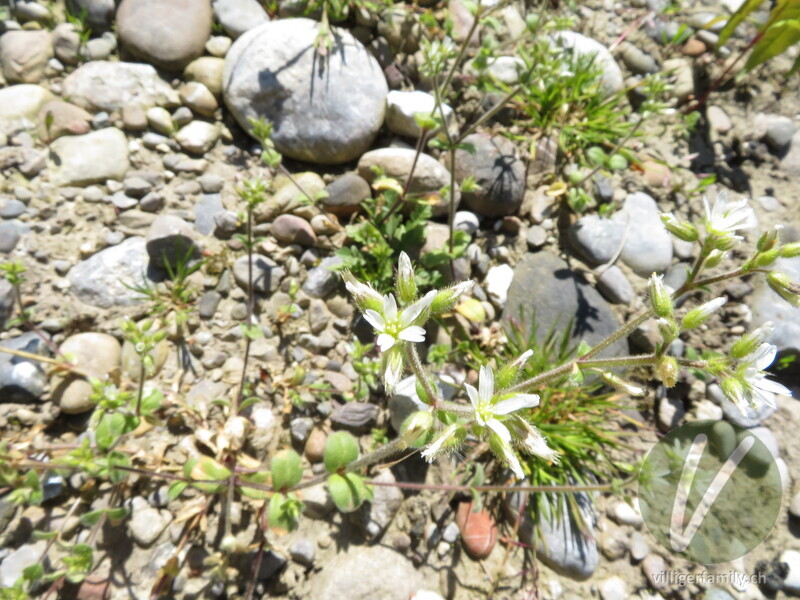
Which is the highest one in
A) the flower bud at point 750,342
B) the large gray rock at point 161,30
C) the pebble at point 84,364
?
the flower bud at point 750,342

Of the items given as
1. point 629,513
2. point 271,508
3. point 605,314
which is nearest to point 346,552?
point 271,508

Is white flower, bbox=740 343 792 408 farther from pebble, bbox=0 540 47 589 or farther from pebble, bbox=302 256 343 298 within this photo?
pebble, bbox=0 540 47 589

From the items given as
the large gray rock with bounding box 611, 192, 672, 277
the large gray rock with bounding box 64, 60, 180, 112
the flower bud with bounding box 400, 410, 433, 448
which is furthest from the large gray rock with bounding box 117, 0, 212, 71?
the large gray rock with bounding box 611, 192, 672, 277

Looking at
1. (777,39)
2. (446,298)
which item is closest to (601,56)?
(777,39)

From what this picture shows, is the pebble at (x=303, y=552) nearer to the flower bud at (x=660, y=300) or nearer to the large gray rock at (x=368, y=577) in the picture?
the large gray rock at (x=368, y=577)

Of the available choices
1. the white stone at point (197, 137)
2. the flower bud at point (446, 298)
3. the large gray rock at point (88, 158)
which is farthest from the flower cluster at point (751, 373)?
the large gray rock at point (88, 158)

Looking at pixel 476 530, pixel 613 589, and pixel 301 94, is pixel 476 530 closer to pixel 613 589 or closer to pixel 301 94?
pixel 613 589
